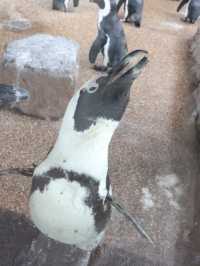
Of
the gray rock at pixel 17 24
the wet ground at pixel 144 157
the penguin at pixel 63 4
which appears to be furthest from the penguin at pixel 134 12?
the gray rock at pixel 17 24

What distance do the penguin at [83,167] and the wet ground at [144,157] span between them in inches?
7.5

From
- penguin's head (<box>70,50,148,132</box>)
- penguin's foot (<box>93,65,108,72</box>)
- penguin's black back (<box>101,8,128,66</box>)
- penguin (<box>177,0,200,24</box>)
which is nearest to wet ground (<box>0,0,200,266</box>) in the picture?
penguin's foot (<box>93,65,108,72</box>)

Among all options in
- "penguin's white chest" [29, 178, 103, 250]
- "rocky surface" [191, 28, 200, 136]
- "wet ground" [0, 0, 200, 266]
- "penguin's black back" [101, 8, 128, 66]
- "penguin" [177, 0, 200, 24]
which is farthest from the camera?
"penguin" [177, 0, 200, 24]

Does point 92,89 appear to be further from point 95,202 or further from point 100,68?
point 100,68

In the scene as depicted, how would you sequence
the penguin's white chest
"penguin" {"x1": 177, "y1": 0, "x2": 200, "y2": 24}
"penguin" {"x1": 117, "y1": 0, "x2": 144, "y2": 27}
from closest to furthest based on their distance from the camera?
1. the penguin's white chest
2. "penguin" {"x1": 117, "y1": 0, "x2": 144, "y2": 27}
3. "penguin" {"x1": 177, "y1": 0, "x2": 200, "y2": 24}

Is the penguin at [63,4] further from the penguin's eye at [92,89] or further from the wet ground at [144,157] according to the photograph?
the penguin's eye at [92,89]

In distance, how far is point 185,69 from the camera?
3.05 meters

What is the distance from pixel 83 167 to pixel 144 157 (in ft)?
3.11

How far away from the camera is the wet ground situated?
1.46 meters

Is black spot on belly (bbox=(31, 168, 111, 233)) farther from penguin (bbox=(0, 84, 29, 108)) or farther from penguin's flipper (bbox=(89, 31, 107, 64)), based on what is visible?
penguin's flipper (bbox=(89, 31, 107, 64))

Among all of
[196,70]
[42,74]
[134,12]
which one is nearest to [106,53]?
[196,70]

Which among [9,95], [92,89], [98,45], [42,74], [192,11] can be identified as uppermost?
[92,89]

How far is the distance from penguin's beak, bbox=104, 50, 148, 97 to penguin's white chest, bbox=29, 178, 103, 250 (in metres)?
0.26

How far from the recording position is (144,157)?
6.70ft
